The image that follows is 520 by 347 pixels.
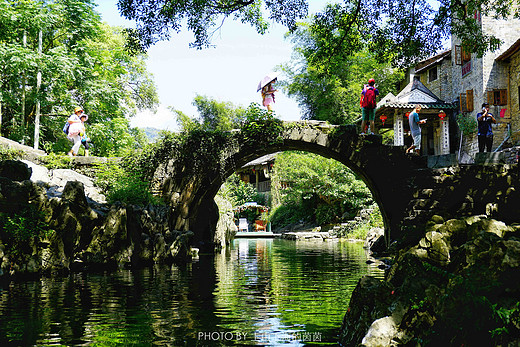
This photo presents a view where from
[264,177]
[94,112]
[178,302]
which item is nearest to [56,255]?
[178,302]

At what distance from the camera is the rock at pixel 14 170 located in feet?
36.3

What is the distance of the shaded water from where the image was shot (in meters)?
5.28

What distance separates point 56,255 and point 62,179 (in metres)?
4.43

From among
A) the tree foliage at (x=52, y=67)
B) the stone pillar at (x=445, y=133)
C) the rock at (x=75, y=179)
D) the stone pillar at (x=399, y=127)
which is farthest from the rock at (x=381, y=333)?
the stone pillar at (x=445, y=133)

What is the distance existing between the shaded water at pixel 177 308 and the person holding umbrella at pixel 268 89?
6.61 m

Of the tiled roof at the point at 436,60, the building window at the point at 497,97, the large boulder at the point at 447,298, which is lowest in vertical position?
the large boulder at the point at 447,298

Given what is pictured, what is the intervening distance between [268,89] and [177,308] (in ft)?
33.7

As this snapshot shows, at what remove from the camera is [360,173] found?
16062 millimetres

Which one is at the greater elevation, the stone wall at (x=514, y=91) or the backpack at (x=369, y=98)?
the stone wall at (x=514, y=91)

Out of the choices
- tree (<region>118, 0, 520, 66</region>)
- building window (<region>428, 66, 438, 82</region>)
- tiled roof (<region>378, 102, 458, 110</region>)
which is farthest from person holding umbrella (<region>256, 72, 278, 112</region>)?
building window (<region>428, 66, 438, 82</region>)

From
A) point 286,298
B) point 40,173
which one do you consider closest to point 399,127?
point 40,173

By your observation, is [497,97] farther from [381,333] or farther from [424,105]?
[381,333]

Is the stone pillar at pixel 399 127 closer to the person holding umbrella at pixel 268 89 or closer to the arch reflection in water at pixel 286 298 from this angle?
the person holding umbrella at pixel 268 89

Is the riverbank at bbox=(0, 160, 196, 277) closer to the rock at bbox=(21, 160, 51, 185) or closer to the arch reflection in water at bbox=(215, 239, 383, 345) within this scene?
the rock at bbox=(21, 160, 51, 185)
